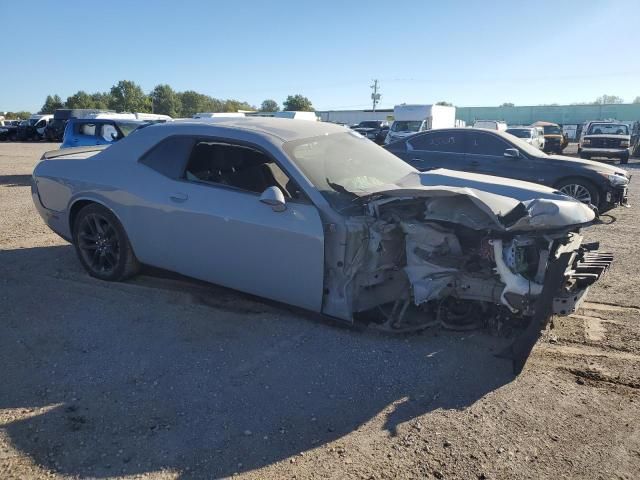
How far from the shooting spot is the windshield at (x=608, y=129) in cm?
2217

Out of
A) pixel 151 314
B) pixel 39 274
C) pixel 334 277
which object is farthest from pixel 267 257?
pixel 39 274

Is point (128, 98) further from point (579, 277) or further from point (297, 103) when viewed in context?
point (579, 277)

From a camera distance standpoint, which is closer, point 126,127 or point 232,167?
point 232,167

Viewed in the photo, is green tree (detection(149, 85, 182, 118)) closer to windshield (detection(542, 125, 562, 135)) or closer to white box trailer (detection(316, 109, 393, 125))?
white box trailer (detection(316, 109, 393, 125))

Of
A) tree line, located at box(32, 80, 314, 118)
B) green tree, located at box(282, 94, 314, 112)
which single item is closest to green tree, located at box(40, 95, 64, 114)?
tree line, located at box(32, 80, 314, 118)

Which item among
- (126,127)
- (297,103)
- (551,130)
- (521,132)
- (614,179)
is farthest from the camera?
(297,103)

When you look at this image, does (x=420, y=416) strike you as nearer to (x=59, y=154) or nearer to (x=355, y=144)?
(x=355, y=144)

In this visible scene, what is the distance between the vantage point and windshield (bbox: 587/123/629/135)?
22172 mm

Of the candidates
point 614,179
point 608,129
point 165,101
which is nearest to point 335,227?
point 614,179

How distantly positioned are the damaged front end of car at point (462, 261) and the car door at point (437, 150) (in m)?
5.34

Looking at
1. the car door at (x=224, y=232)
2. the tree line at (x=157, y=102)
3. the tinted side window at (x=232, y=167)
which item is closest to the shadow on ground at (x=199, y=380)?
the car door at (x=224, y=232)

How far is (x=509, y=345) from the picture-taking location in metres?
3.76

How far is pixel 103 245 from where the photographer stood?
16.6ft

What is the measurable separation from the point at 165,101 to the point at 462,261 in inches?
3560
